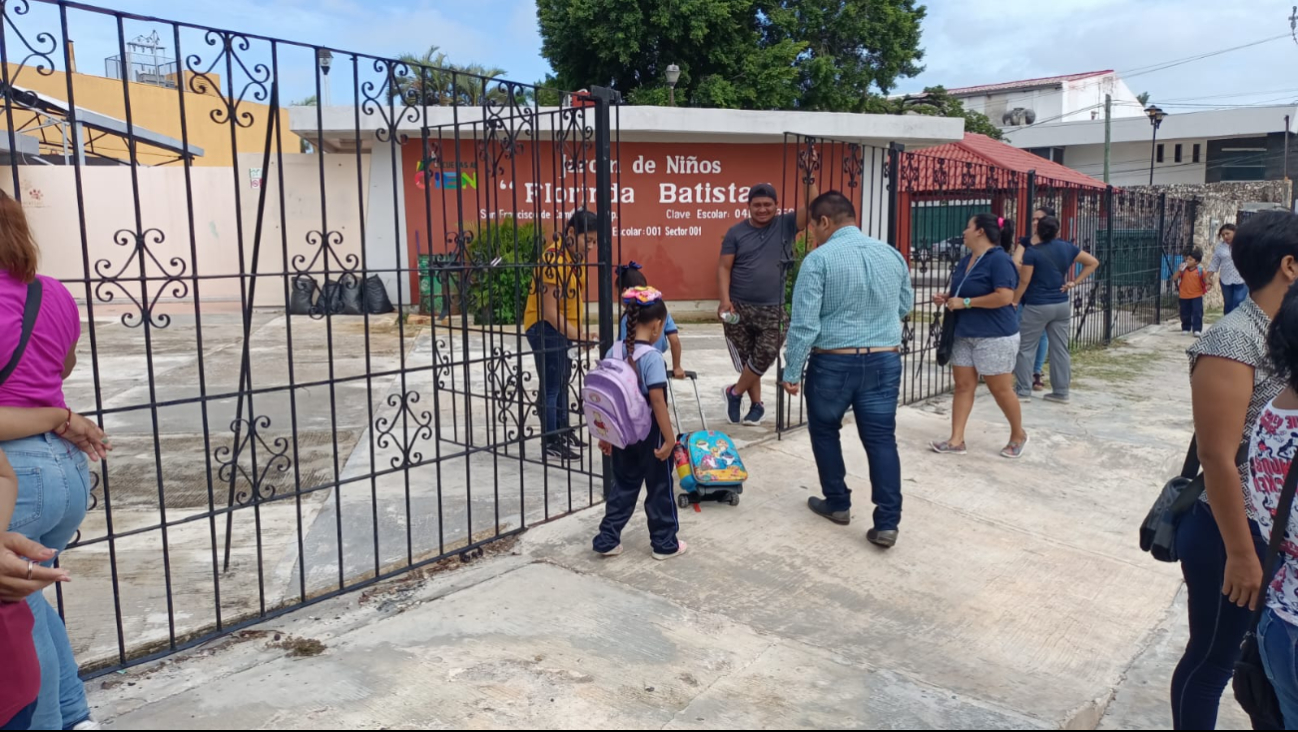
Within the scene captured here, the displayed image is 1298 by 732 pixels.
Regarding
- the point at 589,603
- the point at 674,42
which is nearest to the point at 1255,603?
the point at 589,603

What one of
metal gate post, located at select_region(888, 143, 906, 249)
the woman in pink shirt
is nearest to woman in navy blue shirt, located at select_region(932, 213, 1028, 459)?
metal gate post, located at select_region(888, 143, 906, 249)

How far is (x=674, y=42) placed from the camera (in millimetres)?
21547

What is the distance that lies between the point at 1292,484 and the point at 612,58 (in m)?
21.4

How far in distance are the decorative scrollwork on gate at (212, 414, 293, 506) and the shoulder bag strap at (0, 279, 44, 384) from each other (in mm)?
1000

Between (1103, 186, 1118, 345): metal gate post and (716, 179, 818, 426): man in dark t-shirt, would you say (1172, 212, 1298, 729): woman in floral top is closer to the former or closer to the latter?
(716, 179, 818, 426): man in dark t-shirt

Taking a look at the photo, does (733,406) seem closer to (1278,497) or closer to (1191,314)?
(1278,497)

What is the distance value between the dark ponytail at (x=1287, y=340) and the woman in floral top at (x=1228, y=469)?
228 mm

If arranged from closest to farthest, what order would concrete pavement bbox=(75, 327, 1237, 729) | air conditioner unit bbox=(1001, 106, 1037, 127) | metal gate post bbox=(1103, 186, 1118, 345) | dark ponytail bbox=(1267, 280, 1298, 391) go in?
dark ponytail bbox=(1267, 280, 1298, 391) < concrete pavement bbox=(75, 327, 1237, 729) < metal gate post bbox=(1103, 186, 1118, 345) < air conditioner unit bbox=(1001, 106, 1037, 127)

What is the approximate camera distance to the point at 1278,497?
2061 mm

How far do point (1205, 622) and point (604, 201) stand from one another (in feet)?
11.0

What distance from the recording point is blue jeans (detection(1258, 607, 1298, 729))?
6.59 feet

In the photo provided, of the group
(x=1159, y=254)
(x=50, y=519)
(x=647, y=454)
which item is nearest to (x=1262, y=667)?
(x=647, y=454)

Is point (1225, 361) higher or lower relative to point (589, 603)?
higher

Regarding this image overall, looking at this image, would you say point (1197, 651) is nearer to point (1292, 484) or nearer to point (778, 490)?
point (1292, 484)
